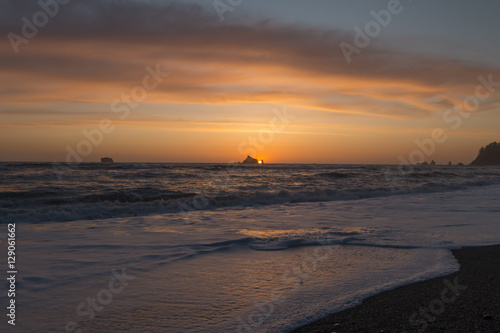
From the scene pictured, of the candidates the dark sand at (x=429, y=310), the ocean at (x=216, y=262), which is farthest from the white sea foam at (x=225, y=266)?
the dark sand at (x=429, y=310)

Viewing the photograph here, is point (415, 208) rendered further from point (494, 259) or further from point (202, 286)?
point (202, 286)

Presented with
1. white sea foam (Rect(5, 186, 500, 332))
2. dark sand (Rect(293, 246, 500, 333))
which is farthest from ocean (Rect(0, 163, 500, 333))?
dark sand (Rect(293, 246, 500, 333))

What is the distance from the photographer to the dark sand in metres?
3.25

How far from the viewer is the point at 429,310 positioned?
3.63m

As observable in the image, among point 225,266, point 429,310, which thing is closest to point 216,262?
point 225,266

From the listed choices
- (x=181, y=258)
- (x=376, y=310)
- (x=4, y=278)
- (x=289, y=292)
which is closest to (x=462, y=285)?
(x=376, y=310)

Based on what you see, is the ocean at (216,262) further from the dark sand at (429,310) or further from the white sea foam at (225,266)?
the dark sand at (429,310)

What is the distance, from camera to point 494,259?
18.4 ft

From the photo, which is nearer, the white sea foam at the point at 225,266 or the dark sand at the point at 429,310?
the dark sand at the point at 429,310

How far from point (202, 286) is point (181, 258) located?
1.47m

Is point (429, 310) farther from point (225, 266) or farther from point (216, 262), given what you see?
point (216, 262)

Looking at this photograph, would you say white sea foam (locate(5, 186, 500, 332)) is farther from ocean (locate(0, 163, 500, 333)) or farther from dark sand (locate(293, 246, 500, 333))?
dark sand (locate(293, 246, 500, 333))

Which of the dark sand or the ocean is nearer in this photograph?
the dark sand

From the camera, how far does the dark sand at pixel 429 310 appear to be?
3.25 metres
